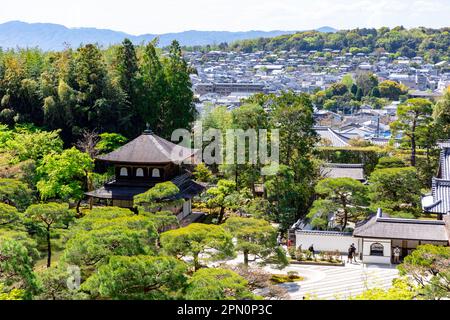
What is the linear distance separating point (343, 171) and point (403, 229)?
26.5 ft

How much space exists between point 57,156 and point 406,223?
1381cm

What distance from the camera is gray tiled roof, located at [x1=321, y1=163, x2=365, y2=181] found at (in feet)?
90.1

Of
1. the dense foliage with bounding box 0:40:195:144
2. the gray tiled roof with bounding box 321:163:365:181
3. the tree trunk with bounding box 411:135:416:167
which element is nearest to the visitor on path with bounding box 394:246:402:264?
the gray tiled roof with bounding box 321:163:365:181

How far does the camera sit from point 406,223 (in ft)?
66.4

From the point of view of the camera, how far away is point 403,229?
20.0 m

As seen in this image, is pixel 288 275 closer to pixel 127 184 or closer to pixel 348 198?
pixel 348 198

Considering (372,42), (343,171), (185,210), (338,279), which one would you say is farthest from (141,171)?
(372,42)

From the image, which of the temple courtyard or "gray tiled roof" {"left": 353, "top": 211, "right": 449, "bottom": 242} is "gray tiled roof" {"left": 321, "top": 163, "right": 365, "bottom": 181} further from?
the temple courtyard

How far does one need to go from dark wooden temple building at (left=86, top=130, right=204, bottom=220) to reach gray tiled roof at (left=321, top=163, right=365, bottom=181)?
666 centimetres

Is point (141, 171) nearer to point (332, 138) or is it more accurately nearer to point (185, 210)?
point (185, 210)

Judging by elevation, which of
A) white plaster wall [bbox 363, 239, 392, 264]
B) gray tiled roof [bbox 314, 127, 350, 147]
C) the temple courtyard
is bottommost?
the temple courtyard

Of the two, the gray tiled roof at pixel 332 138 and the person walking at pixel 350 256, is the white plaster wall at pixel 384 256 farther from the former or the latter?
the gray tiled roof at pixel 332 138

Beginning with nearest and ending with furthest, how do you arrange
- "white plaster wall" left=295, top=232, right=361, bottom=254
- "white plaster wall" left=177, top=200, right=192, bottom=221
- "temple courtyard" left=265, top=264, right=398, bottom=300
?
"temple courtyard" left=265, top=264, right=398, bottom=300
"white plaster wall" left=295, top=232, right=361, bottom=254
"white plaster wall" left=177, top=200, right=192, bottom=221

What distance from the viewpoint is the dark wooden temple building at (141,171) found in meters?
23.2
